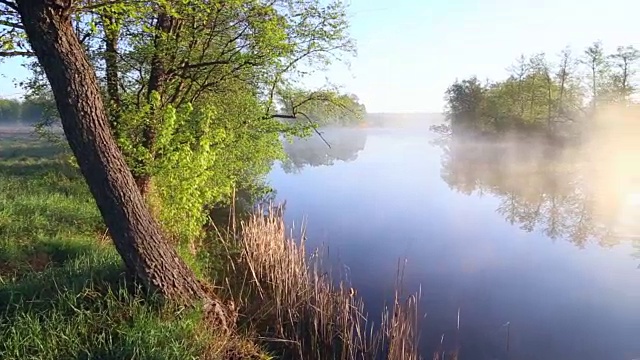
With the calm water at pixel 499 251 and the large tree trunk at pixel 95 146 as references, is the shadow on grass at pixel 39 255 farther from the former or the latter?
the calm water at pixel 499 251

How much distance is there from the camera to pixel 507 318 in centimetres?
818

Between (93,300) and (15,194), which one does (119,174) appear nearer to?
(93,300)

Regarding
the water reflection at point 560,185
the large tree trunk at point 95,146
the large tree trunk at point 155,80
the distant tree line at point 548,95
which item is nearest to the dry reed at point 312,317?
the large tree trunk at point 95,146

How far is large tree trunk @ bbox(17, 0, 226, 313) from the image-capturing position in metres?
3.77

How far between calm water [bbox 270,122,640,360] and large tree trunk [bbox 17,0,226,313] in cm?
431

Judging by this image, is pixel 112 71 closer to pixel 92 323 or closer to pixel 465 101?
pixel 92 323

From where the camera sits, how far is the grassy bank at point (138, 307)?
13.2 ft

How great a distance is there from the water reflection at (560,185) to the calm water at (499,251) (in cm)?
9

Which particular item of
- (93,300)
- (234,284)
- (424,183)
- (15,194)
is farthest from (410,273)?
(424,183)

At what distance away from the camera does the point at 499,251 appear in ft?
41.8

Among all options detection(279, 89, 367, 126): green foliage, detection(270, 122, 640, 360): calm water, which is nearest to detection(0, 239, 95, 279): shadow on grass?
detection(270, 122, 640, 360): calm water

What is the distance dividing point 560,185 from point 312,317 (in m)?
21.9

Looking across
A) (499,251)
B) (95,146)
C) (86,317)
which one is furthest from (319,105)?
(86,317)

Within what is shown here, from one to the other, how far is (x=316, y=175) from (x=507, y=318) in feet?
71.1
